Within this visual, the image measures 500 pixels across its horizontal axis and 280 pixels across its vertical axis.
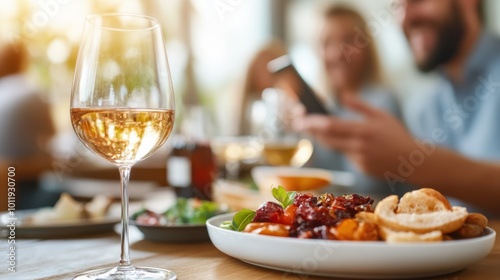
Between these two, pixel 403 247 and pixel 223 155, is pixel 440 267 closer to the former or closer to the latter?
pixel 403 247

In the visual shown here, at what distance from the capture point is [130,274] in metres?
0.66

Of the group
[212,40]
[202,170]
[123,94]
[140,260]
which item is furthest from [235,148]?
[212,40]

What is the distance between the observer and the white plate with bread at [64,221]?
103 cm

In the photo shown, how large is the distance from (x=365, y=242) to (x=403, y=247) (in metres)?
0.04

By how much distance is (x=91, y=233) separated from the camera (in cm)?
109

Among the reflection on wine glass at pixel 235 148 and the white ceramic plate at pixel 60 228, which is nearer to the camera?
the white ceramic plate at pixel 60 228

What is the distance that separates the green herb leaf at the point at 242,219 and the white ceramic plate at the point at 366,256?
73 mm

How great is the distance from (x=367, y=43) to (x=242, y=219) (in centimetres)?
391

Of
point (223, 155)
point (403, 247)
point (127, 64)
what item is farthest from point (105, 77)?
point (223, 155)

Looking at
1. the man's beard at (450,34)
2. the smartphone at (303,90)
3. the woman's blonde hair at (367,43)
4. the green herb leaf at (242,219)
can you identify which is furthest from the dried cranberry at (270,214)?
the woman's blonde hair at (367,43)

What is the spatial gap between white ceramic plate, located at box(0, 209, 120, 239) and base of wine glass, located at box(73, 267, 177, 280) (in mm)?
353

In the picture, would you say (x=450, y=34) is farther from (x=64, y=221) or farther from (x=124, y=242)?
(x=124, y=242)

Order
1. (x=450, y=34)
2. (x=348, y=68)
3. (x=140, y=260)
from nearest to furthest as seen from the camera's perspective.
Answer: (x=140, y=260), (x=450, y=34), (x=348, y=68)

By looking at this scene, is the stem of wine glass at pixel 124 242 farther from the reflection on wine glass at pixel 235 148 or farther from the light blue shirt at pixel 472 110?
the light blue shirt at pixel 472 110
